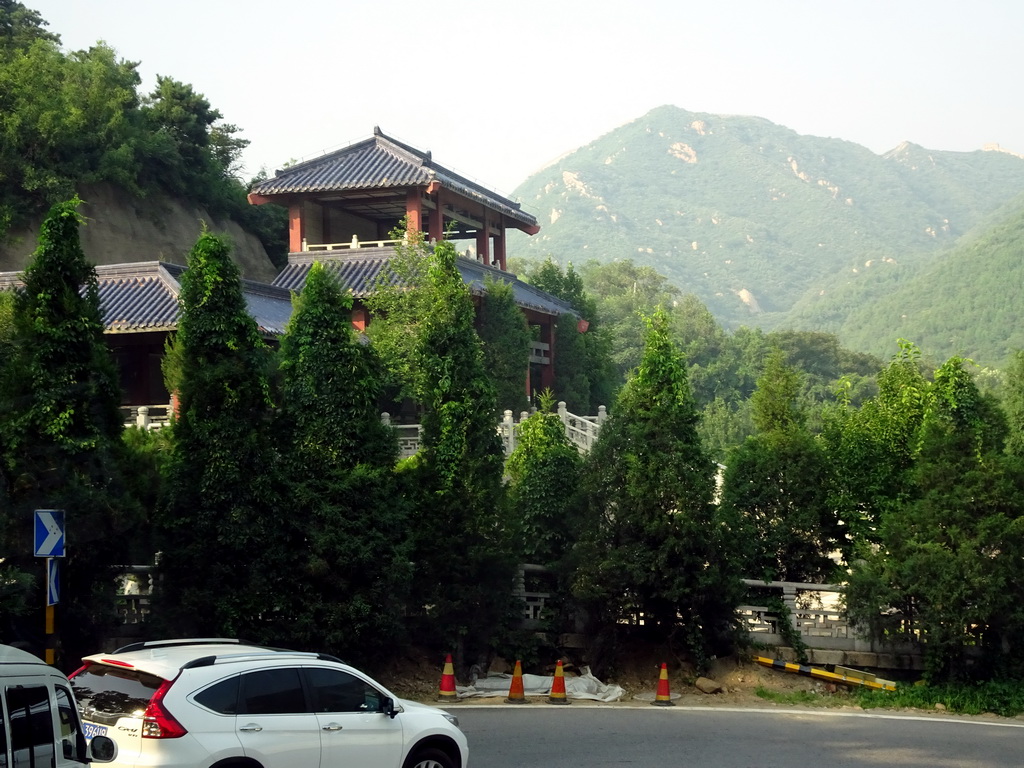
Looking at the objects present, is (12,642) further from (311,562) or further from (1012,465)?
(1012,465)

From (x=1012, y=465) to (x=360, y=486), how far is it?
8.92 m

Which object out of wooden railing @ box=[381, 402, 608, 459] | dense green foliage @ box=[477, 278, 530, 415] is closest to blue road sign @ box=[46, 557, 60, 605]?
wooden railing @ box=[381, 402, 608, 459]

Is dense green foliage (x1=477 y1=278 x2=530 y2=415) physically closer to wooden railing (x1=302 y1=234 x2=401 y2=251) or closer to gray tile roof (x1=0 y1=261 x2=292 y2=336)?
wooden railing (x1=302 y1=234 x2=401 y2=251)

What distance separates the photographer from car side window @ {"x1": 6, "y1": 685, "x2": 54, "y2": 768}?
224 inches

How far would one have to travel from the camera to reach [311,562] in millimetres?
13445

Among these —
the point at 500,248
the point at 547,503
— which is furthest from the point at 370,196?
the point at 547,503

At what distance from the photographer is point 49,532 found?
11008 millimetres

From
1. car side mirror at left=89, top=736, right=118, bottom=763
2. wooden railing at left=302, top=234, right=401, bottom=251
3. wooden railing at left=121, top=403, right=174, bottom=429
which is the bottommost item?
car side mirror at left=89, top=736, right=118, bottom=763

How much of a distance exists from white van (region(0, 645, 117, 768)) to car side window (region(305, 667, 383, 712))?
215 cm

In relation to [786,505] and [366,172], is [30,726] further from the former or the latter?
[366,172]

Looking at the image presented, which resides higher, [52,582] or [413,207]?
[413,207]

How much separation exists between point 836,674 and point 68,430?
1040 centimetres

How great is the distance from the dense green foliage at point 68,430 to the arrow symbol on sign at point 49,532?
1101 millimetres

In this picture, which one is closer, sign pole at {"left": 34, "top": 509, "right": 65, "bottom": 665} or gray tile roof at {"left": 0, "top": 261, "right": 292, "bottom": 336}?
sign pole at {"left": 34, "top": 509, "right": 65, "bottom": 665}
